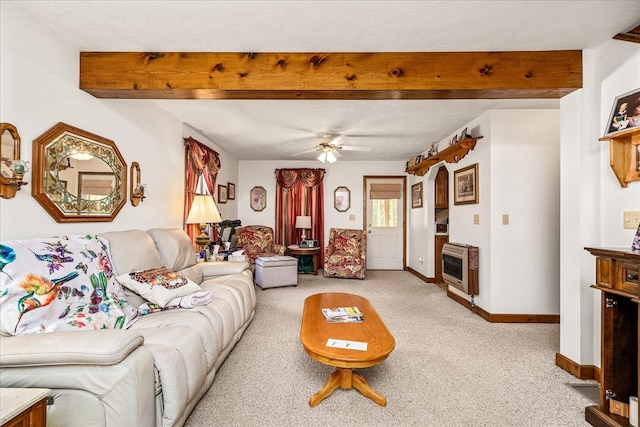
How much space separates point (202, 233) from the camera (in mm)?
3920

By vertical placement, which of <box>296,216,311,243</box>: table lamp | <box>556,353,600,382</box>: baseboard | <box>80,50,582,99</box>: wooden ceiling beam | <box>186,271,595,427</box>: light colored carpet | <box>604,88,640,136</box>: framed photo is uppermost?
<box>80,50,582,99</box>: wooden ceiling beam

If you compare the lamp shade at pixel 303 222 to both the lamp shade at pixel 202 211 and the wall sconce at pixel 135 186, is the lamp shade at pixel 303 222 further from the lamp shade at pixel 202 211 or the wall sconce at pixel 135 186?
the wall sconce at pixel 135 186

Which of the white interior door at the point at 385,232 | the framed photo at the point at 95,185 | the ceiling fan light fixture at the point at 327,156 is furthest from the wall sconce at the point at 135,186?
the white interior door at the point at 385,232

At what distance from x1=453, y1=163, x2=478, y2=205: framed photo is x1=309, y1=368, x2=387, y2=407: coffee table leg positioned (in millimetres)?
2629

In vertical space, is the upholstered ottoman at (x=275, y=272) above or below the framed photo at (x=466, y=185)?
below

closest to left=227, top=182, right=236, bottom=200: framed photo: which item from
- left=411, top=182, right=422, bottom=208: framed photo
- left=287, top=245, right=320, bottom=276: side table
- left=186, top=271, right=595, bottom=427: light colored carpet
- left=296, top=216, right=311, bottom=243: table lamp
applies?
left=296, top=216, right=311, bottom=243: table lamp

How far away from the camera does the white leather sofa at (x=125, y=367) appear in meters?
1.18

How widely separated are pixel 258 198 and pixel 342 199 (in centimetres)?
180

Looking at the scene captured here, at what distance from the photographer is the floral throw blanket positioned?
1.42 metres

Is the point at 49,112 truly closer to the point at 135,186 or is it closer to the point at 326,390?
the point at 135,186

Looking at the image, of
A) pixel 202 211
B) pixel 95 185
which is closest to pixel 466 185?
pixel 202 211

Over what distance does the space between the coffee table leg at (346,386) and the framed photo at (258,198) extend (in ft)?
15.6

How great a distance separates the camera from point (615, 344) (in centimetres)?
171

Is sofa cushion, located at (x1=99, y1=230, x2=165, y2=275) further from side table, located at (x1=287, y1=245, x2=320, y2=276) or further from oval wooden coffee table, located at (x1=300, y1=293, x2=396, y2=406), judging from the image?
side table, located at (x1=287, y1=245, x2=320, y2=276)
